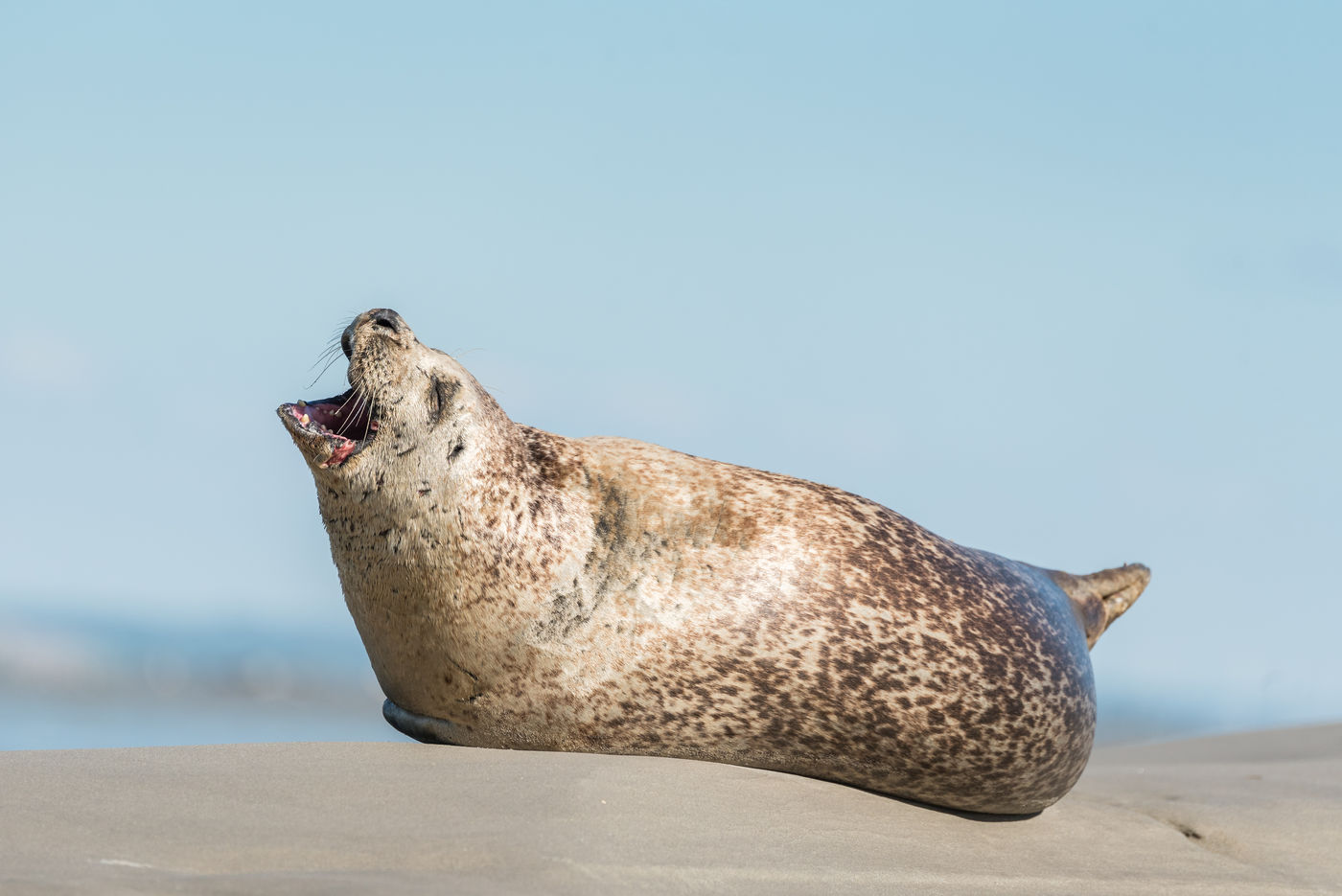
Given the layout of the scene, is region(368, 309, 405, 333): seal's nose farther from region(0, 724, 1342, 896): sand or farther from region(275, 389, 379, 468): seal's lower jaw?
region(0, 724, 1342, 896): sand

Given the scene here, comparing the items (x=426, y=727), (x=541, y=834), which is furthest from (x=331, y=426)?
(x=541, y=834)

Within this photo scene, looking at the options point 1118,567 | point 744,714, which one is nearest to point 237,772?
point 744,714

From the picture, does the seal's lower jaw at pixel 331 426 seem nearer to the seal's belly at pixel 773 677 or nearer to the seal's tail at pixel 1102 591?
the seal's belly at pixel 773 677

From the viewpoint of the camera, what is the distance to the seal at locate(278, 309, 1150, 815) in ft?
16.2

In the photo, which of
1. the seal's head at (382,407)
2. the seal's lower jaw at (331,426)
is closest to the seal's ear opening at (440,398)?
the seal's head at (382,407)

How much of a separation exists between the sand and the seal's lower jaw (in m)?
1.00

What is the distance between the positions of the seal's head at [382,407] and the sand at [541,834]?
102cm

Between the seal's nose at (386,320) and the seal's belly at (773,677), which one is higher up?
the seal's nose at (386,320)

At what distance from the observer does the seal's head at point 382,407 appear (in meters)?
4.98

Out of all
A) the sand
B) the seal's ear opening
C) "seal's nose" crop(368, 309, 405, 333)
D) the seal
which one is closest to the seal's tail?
the sand

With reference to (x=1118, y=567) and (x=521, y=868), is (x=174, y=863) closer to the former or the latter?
(x=521, y=868)

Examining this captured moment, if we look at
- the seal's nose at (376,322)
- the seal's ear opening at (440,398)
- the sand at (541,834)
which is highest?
the seal's nose at (376,322)

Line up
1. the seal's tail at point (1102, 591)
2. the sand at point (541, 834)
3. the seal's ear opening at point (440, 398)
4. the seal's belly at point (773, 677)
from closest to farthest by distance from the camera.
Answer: the sand at point (541, 834), the seal's belly at point (773, 677), the seal's ear opening at point (440, 398), the seal's tail at point (1102, 591)

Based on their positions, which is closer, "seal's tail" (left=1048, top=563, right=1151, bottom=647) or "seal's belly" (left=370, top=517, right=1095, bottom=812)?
"seal's belly" (left=370, top=517, right=1095, bottom=812)
